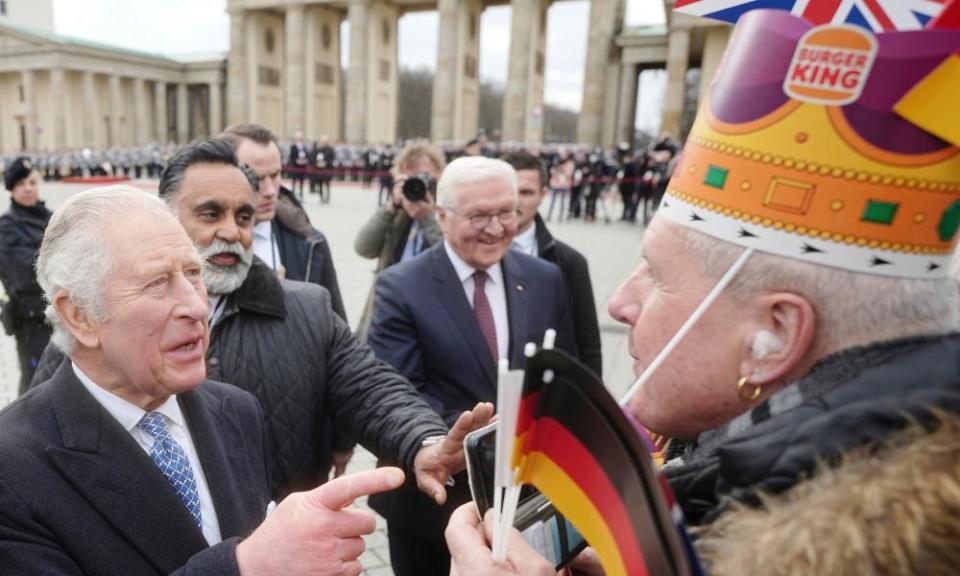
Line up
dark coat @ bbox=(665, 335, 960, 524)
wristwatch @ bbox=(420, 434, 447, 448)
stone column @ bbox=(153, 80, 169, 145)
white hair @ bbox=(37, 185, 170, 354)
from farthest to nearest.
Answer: stone column @ bbox=(153, 80, 169, 145) → wristwatch @ bbox=(420, 434, 447, 448) → white hair @ bbox=(37, 185, 170, 354) → dark coat @ bbox=(665, 335, 960, 524)

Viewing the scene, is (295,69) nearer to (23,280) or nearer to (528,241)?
(23,280)

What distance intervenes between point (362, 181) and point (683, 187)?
95.4 ft

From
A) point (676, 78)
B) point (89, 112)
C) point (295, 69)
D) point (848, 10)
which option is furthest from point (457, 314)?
point (89, 112)

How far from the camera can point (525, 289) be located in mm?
2895

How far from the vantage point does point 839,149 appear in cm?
88

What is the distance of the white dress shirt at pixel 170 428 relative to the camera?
5.05ft

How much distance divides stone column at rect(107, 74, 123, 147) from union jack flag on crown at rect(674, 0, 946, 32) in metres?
59.3

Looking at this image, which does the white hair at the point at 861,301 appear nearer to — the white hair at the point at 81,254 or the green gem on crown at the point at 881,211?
the green gem on crown at the point at 881,211

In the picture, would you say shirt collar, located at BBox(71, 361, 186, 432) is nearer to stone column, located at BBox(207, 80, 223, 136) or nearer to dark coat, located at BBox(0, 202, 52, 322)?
dark coat, located at BBox(0, 202, 52, 322)

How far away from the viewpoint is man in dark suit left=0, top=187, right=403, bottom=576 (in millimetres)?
1256

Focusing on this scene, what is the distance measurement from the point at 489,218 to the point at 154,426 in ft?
5.31

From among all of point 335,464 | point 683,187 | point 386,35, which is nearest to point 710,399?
point 683,187

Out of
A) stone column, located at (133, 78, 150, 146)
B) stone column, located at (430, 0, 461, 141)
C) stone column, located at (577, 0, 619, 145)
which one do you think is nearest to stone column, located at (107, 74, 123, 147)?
stone column, located at (133, 78, 150, 146)

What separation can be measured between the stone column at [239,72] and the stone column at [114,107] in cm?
1469
